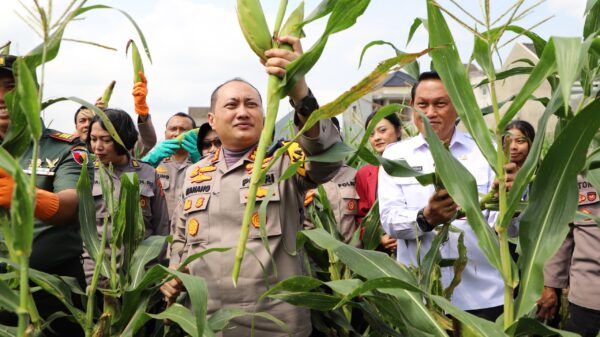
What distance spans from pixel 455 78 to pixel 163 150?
3295 mm

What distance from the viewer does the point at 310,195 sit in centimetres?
333

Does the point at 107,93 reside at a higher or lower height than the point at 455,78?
higher

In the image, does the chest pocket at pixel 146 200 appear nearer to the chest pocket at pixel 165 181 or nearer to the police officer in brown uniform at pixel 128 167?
the police officer in brown uniform at pixel 128 167

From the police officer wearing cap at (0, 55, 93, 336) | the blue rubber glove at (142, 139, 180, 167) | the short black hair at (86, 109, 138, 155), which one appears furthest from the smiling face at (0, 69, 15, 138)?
the blue rubber glove at (142, 139, 180, 167)

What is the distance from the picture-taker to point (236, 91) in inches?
98.3

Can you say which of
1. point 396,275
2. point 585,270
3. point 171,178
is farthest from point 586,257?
point 171,178

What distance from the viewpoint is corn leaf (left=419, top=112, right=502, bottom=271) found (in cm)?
163

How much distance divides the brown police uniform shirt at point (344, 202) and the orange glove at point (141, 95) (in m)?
1.36

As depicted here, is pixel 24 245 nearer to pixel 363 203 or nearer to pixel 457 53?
pixel 457 53

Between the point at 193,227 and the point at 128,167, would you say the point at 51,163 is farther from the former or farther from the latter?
the point at 128,167

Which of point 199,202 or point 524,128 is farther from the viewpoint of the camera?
point 524,128

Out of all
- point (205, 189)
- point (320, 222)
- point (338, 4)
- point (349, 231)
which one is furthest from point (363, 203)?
→ point (338, 4)

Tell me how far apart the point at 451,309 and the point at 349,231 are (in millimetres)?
1868

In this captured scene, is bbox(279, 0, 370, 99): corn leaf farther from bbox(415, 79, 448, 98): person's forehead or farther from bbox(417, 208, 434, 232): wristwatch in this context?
bbox(415, 79, 448, 98): person's forehead
